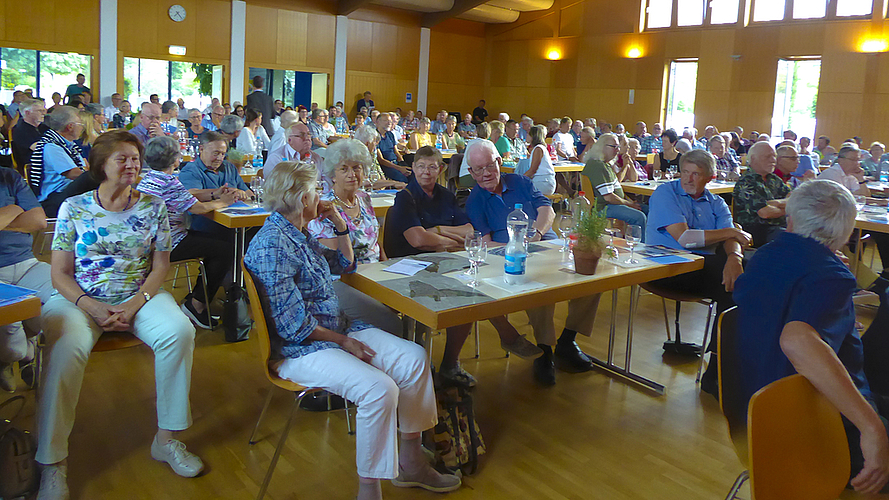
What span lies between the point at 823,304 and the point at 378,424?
1.40 m

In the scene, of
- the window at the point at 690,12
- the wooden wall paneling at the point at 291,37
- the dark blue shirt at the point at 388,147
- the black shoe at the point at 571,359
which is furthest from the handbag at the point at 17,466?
the window at the point at 690,12

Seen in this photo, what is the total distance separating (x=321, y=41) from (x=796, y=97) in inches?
440

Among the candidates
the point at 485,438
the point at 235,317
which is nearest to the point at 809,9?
the point at 235,317

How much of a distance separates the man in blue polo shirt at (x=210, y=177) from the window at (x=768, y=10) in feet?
45.8

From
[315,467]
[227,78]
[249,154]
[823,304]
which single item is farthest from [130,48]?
[823,304]

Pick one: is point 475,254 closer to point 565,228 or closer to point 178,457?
point 565,228

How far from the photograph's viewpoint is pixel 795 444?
1.66 m

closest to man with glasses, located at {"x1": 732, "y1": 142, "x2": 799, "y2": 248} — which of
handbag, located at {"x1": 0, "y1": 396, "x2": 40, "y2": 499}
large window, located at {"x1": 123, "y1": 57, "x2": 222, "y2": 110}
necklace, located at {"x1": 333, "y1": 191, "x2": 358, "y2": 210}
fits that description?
necklace, located at {"x1": 333, "y1": 191, "x2": 358, "y2": 210}

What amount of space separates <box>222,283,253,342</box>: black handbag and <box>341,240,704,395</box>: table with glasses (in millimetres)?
1415

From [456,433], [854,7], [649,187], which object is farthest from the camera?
[854,7]

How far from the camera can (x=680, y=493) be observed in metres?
2.54

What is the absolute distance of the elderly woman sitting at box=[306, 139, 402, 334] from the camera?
120 inches

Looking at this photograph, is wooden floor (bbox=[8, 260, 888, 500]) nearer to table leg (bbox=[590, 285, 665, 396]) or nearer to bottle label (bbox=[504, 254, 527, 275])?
table leg (bbox=[590, 285, 665, 396])

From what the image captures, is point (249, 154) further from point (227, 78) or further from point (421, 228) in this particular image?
point (227, 78)
